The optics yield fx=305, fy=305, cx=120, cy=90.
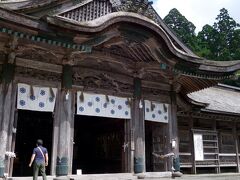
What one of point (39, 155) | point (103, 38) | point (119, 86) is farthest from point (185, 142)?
point (39, 155)

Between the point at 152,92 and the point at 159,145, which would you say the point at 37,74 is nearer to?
the point at 152,92

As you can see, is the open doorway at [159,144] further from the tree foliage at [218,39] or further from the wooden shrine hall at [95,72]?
the tree foliage at [218,39]

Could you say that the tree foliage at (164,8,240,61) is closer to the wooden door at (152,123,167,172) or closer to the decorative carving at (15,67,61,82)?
the wooden door at (152,123,167,172)

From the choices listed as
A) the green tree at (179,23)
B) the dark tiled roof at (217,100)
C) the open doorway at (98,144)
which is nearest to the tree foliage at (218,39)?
the green tree at (179,23)

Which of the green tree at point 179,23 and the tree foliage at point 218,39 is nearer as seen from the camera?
the tree foliage at point 218,39

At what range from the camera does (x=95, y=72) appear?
11.1m

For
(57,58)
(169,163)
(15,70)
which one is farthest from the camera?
(169,163)

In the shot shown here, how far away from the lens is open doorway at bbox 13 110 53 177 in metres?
16.2

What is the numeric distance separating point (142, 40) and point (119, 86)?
204cm

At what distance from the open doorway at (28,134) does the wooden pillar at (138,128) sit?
606 cm

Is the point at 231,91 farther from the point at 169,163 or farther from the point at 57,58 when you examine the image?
the point at 57,58

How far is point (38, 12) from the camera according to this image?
33.5 feet

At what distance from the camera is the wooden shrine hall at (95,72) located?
9328 millimetres

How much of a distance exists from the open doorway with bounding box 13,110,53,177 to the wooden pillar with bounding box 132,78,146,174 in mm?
6062
